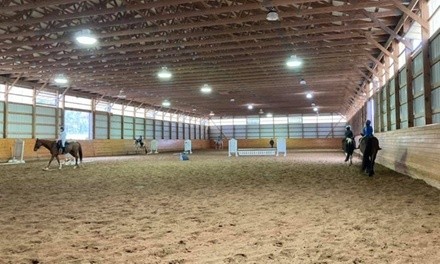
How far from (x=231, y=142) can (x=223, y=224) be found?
2217cm

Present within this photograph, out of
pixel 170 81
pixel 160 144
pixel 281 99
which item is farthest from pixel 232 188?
pixel 160 144

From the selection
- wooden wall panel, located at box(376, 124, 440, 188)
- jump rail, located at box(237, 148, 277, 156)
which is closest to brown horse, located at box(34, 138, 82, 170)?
jump rail, located at box(237, 148, 277, 156)

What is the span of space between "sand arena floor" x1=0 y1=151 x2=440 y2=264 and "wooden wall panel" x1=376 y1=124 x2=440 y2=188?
501mm

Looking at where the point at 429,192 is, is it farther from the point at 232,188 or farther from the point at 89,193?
the point at 89,193

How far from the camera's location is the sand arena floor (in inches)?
158

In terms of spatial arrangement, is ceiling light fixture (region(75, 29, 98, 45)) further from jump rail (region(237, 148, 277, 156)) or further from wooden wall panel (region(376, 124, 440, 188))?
jump rail (region(237, 148, 277, 156))

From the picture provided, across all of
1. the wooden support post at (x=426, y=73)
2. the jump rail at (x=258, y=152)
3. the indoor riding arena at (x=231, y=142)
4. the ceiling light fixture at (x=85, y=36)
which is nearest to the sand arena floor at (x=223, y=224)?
the indoor riding arena at (x=231, y=142)

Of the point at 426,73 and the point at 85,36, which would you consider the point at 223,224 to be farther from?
the point at 85,36

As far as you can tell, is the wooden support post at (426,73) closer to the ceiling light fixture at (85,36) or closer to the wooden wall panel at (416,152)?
the wooden wall panel at (416,152)

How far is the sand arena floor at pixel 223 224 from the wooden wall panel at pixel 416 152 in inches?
19.7

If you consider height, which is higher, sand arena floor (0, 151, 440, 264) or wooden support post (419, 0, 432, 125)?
wooden support post (419, 0, 432, 125)

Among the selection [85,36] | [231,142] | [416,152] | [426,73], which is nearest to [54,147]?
[85,36]

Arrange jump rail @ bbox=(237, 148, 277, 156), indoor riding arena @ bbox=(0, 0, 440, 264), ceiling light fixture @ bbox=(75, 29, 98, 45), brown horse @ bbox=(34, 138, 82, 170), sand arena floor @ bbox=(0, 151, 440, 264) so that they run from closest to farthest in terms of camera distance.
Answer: sand arena floor @ bbox=(0, 151, 440, 264) < indoor riding arena @ bbox=(0, 0, 440, 264) < ceiling light fixture @ bbox=(75, 29, 98, 45) < brown horse @ bbox=(34, 138, 82, 170) < jump rail @ bbox=(237, 148, 277, 156)

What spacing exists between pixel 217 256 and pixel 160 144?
38651 millimetres
